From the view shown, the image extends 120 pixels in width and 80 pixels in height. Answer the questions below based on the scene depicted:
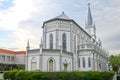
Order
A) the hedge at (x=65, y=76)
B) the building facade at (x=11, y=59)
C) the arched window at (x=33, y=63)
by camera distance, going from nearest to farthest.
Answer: the hedge at (x=65, y=76), the arched window at (x=33, y=63), the building facade at (x=11, y=59)

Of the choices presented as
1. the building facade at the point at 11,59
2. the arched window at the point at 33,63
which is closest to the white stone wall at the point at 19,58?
the building facade at the point at 11,59

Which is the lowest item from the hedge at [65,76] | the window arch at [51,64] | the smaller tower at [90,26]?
the hedge at [65,76]

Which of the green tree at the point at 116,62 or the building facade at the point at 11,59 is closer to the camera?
the green tree at the point at 116,62

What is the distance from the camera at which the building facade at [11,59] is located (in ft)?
236

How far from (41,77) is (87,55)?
25.5m

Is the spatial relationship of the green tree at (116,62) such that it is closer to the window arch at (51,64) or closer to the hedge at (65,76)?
the window arch at (51,64)

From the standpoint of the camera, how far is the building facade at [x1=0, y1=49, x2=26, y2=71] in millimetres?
71844

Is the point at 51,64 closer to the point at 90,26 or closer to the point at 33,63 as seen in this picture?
the point at 33,63

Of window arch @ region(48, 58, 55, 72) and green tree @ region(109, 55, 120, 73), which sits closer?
window arch @ region(48, 58, 55, 72)

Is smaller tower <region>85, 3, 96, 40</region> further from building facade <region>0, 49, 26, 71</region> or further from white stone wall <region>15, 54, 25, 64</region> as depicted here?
white stone wall <region>15, 54, 25, 64</region>

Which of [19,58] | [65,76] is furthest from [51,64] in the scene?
[19,58]

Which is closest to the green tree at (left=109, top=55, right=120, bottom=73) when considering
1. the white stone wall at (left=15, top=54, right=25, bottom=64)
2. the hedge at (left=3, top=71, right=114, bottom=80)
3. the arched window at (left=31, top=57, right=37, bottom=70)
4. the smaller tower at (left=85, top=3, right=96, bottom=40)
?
the smaller tower at (left=85, top=3, right=96, bottom=40)

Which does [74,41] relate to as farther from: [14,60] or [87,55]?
[14,60]

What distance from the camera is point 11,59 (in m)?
78.7
